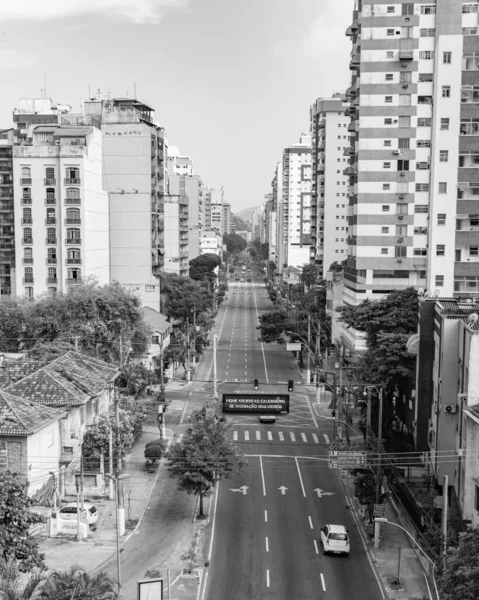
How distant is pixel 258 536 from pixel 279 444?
1760cm

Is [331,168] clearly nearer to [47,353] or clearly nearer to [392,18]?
[392,18]

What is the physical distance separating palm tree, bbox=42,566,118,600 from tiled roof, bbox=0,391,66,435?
16.1 meters

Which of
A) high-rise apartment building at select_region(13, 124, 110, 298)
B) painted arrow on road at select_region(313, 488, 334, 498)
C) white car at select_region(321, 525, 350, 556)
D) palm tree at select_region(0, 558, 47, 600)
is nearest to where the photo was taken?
palm tree at select_region(0, 558, 47, 600)

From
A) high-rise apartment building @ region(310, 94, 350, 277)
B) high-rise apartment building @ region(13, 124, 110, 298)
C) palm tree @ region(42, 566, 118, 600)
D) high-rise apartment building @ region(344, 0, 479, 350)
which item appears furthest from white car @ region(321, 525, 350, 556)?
high-rise apartment building @ region(310, 94, 350, 277)

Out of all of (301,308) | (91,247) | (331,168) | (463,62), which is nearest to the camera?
(463,62)

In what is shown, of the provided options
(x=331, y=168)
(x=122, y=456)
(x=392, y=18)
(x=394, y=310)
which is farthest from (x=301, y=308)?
(x=122, y=456)

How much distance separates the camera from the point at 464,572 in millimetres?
22250

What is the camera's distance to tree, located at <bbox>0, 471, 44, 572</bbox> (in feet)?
88.1

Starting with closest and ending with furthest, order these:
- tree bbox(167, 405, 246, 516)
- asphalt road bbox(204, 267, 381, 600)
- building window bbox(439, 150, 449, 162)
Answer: asphalt road bbox(204, 267, 381, 600), tree bbox(167, 405, 246, 516), building window bbox(439, 150, 449, 162)

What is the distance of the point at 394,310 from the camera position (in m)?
56.5

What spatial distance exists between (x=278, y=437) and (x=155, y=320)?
33.8 m

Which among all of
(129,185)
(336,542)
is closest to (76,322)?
(129,185)

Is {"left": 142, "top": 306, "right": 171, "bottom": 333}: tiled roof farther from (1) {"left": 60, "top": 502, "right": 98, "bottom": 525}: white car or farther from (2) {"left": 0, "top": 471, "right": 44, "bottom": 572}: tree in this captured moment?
(2) {"left": 0, "top": 471, "right": 44, "bottom": 572}: tree

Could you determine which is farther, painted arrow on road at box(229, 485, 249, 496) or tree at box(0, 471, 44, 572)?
painted arrow on road at box(229, 485, 249, 496)
